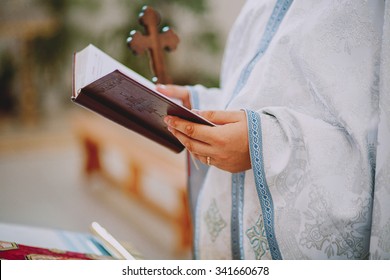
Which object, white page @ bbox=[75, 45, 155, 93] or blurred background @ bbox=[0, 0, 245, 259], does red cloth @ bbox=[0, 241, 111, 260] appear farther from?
blurred background @ bbox=[0, 0, 245, 259]

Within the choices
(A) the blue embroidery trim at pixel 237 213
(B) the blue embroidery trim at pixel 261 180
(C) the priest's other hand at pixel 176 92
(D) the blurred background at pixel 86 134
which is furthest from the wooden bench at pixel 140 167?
(B) the blue embroidery trim at pixel 261 180

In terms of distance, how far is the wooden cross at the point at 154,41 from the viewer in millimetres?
1006

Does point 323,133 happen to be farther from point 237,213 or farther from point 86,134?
point 86,134

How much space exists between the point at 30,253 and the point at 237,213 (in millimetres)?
360

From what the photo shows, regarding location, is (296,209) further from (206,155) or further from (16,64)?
(16,64)

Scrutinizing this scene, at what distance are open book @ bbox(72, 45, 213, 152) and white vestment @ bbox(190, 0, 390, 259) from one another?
0.14 meters

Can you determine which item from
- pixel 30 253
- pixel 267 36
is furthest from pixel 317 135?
pixel 30 253

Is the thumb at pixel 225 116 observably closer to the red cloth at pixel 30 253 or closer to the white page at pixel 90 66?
the white page at pixel 90 66

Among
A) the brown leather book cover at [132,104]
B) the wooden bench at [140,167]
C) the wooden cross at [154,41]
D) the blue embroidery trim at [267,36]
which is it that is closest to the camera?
the brown leather book cover at [132,104]

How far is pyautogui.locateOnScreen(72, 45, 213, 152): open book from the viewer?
0.73 metres

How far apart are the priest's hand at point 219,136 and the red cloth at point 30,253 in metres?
0.26

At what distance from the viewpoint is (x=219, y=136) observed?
772 millimetres

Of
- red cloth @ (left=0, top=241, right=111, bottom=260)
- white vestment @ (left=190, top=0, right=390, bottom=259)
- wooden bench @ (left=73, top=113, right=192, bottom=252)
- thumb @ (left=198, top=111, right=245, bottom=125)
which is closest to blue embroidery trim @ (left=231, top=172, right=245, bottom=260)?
white vestment @ (left=190, top=0, right=390, bottom=259)
